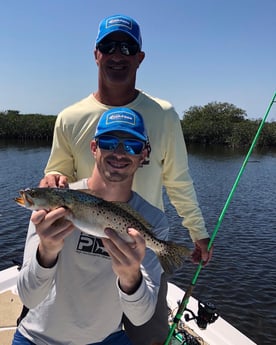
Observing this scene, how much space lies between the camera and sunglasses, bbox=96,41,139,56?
132 inches

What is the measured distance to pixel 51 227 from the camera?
235 cm

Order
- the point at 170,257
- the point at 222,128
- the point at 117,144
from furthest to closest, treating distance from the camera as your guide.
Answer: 1. the point at 222,128
2. the point at 117,144
3. the point at 170,257

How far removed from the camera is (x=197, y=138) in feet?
286

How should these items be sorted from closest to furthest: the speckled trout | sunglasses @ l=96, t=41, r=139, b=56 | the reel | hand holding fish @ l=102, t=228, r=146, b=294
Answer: hand holding fish @ l=102, t=228, r=146, b=294 < the speckled trout < sunglasses @ l=96, t=41, r=139, b=56 < the reel

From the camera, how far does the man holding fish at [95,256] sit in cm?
241

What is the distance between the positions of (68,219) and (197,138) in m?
86.7

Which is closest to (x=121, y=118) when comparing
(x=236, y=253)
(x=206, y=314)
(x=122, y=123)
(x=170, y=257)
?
(x=122, y=123)

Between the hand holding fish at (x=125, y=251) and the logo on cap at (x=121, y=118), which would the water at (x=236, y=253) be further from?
the logo on cap at (x=121, y=118)

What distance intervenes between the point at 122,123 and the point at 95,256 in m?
1.10

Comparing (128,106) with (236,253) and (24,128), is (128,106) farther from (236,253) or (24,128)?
(24,128)

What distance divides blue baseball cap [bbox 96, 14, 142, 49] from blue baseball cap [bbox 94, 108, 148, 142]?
2.86 feet

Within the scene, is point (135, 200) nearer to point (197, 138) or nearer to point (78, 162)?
point (78, 162)

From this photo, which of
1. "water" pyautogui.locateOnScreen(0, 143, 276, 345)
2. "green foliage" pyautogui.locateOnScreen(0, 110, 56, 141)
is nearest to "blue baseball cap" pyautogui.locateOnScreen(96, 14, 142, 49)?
"water" pyautogui.locateOnScreen(0, 143, 276, 345)

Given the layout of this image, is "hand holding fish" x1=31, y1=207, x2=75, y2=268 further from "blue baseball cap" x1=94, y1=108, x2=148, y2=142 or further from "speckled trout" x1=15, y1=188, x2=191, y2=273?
"blue baseball cap" x1=94, y1=108, x2=148, y2=142
